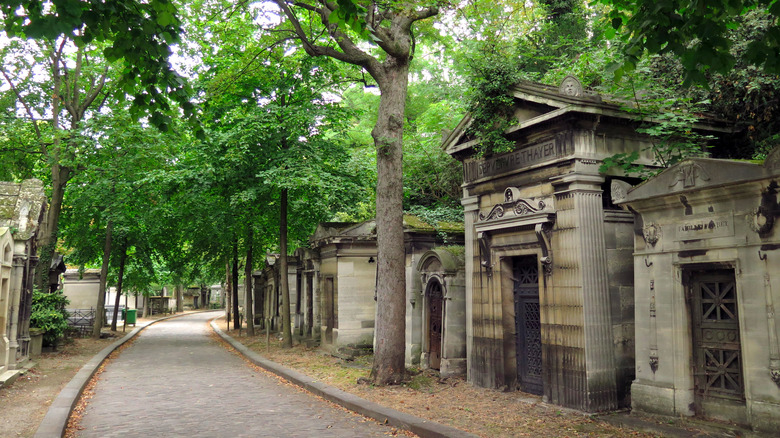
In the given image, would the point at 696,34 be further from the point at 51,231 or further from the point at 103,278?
the point at 103,278

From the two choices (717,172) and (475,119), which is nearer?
(717,172)

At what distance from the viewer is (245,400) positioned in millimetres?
10523

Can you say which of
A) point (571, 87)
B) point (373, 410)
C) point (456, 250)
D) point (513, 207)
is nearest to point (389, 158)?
point (513, 207)

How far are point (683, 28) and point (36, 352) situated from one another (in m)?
17.3

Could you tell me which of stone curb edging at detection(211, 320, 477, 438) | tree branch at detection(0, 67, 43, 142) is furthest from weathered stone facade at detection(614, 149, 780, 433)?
tree branch at detection(0, 67, 43, 142)

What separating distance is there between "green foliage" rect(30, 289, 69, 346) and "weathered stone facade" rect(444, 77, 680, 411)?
12905 mm

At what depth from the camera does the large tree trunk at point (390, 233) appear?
36.2 feet

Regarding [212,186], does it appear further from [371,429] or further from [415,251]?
[371,429]

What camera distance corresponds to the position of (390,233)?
11289 millimetres

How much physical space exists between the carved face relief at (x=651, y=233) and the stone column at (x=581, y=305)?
0.97m

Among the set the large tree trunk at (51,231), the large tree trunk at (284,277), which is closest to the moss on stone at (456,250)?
the large tree trunk at (284,277)

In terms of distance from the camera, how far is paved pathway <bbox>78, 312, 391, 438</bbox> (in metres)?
7.96

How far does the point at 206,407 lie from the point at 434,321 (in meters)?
5.47

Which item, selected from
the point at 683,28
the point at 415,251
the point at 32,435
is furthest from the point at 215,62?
the point at 683,28
